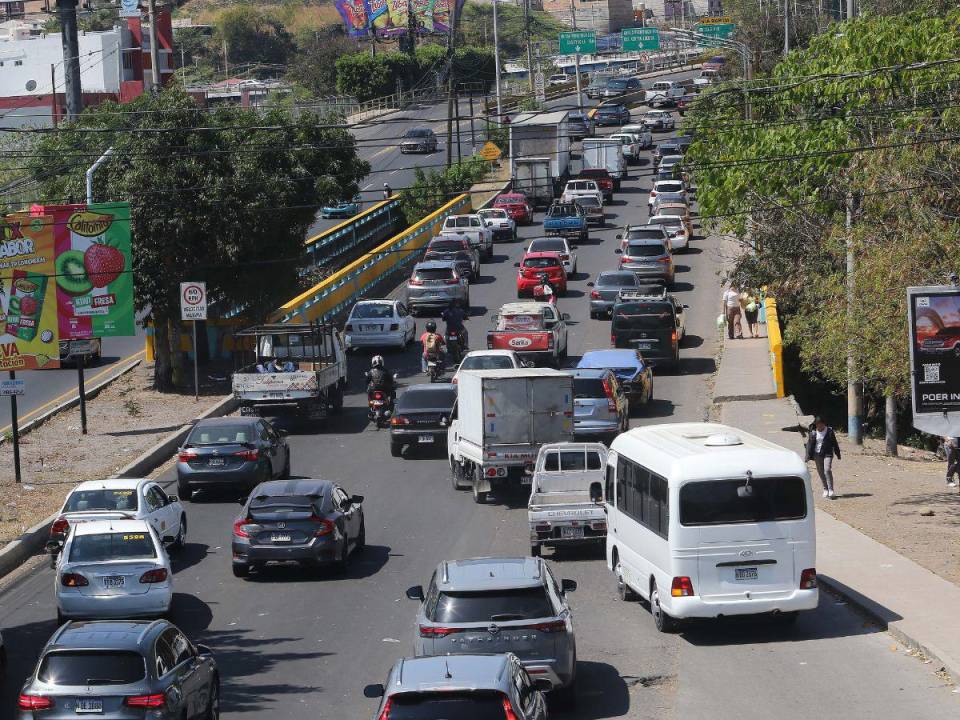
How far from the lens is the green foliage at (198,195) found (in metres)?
38.0

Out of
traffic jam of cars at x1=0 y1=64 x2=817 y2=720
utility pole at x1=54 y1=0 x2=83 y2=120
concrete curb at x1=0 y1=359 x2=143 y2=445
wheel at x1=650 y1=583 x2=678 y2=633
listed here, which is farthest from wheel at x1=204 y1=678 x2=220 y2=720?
utility pole at x1=54 y1=0 x2=83 y2=120

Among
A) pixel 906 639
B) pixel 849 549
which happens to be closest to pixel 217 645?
pixel 906 639

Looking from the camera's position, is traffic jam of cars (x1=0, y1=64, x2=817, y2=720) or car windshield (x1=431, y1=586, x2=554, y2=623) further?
car windshield (x1=431, y1=586, x2=554, y2=623)

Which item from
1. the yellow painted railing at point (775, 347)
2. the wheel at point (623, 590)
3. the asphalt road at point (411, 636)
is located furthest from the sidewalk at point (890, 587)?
the yellow painted railing at point (775, 347)

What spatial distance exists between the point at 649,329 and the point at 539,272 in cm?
1115

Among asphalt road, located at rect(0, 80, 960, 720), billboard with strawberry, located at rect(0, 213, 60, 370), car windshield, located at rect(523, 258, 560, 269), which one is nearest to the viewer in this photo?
asphalt road, located at rect(0, 80, 960, 720)

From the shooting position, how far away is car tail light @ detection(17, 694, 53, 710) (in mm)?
12047

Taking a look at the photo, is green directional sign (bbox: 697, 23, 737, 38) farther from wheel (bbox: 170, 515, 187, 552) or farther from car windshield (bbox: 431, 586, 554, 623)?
car windshield (bbox: 431, 586, 554, 623)

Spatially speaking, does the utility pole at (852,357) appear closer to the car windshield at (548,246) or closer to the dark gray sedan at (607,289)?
the dark gray sedan at (607,289)

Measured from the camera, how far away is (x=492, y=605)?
46.0 ft

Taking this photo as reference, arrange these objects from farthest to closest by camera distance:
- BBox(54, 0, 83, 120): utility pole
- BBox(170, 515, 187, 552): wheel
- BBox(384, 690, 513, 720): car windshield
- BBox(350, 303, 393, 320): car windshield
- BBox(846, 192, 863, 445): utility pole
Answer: BBox(54, 0, 83, 120): utility pole → BBox(350, 303, 393, 320): car windshield → BBox(846, 192, 863, 445): utility pole → BBox(170, 515, 187, 552): wheel → BBox(384, 690, 513, 720): car windshield

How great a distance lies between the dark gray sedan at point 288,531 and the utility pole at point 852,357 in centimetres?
1135

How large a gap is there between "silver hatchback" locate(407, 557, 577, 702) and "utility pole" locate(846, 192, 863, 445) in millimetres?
14538

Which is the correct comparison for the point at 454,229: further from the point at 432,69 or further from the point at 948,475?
the point at 432,69
